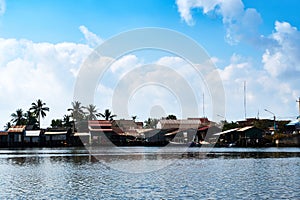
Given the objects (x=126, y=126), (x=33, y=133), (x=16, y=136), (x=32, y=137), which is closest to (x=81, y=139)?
(x=33, y=133)

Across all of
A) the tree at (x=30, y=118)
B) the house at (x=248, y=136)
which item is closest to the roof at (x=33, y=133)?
the tree at (x=30, y=118)

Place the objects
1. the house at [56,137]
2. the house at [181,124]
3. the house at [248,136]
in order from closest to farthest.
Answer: the house at [248,136] → the house at [56,137] → the house at [181,124]

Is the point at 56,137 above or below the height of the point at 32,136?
below

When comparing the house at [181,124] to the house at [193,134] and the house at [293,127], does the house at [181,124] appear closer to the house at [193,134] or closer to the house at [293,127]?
the house at [193,134]

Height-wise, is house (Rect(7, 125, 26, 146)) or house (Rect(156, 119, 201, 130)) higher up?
house (Rect(156, 119, 201, 130))

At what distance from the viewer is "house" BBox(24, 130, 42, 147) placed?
11956cm

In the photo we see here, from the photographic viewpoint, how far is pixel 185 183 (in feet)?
91.9

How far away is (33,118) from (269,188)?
121117mm

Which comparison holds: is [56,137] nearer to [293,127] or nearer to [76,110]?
[76,110]

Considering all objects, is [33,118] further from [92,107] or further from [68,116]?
[92,107]

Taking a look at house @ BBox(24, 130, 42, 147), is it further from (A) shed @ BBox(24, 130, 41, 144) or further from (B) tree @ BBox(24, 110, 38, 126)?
(B) tree @ BBox(24, 110, 38, 126)

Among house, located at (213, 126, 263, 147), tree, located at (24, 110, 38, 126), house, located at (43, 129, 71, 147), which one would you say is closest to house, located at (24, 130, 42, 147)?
house, located at (43, 129, 71, 147)

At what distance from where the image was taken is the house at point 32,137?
→ 11956 cm

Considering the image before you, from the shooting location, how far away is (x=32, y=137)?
121062mm
